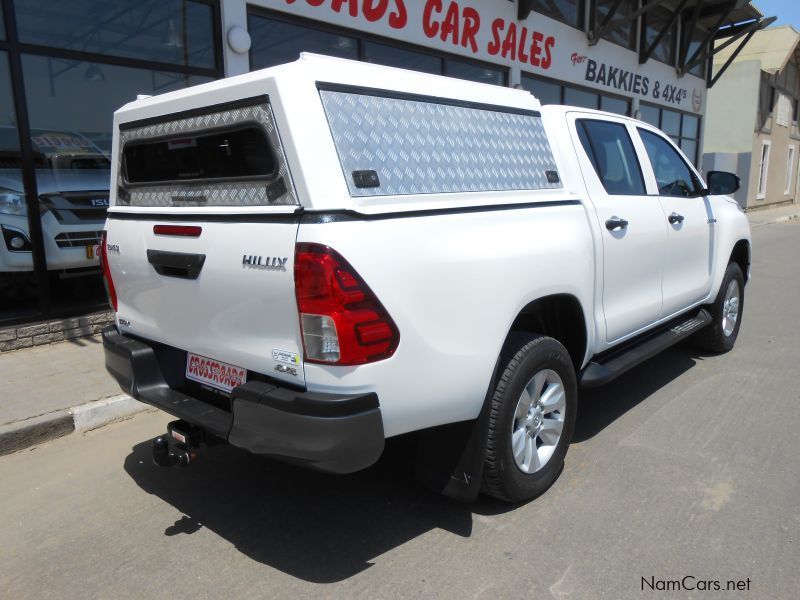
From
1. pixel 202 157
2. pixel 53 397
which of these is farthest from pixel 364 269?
pixel 53 397

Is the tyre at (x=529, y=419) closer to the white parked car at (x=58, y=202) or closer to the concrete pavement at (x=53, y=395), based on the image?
the concrete pavement at (x=53, y=395)

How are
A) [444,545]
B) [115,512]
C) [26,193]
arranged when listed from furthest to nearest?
[26,193], [115,512], [444,545]

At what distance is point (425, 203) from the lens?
99.3 inches

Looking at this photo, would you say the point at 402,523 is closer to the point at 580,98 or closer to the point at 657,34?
the point at 580,98

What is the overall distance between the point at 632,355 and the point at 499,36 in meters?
7.86

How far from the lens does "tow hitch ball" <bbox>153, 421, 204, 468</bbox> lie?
280 cm

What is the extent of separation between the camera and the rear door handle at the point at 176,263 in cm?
263

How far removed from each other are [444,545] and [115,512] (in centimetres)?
168

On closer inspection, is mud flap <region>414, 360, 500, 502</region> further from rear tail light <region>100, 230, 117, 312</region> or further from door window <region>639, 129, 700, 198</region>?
door window <region>639, 129, 700, 198</region>

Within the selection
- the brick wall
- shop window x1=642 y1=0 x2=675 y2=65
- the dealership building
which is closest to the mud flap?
the brick wall

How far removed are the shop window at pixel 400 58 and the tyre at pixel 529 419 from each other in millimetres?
6301

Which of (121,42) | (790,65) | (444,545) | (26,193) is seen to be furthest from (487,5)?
(790,65)

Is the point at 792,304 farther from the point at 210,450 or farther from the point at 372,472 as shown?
the point at 210,450

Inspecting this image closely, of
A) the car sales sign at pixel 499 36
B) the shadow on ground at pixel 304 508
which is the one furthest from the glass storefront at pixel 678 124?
the shadow on ground at pixel 304 508
